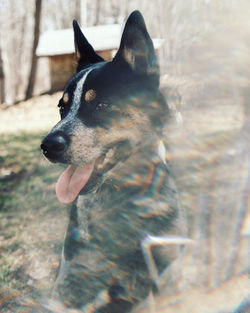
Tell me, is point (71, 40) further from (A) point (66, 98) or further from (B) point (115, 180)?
(B) point (115, 180)

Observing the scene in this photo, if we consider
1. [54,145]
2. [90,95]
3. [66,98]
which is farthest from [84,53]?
[54,145]

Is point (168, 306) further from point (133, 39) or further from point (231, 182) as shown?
point (231, 182)

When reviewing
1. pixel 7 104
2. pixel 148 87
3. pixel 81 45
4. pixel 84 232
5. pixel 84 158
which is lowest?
pixel 7 104

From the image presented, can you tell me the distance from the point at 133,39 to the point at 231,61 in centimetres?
269

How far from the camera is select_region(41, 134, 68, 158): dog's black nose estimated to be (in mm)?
1718

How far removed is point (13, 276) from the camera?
221cm

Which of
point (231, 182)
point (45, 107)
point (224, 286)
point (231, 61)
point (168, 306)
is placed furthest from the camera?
point (45, 107)

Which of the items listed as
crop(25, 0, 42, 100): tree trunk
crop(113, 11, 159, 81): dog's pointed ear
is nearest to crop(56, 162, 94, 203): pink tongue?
crop(113, 11, 159, 81): dog's pointed ear

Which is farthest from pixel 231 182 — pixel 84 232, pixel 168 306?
pixel 84 232

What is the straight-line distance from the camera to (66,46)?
5926 millimetres

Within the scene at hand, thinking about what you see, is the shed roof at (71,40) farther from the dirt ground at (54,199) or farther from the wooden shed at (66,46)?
the dirt ground at (54,199)

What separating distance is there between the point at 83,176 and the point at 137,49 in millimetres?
759

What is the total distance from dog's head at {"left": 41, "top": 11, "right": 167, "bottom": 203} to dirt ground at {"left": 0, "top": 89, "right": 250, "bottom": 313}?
0.84 metres

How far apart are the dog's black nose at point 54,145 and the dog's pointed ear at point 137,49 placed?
1.84 feet
